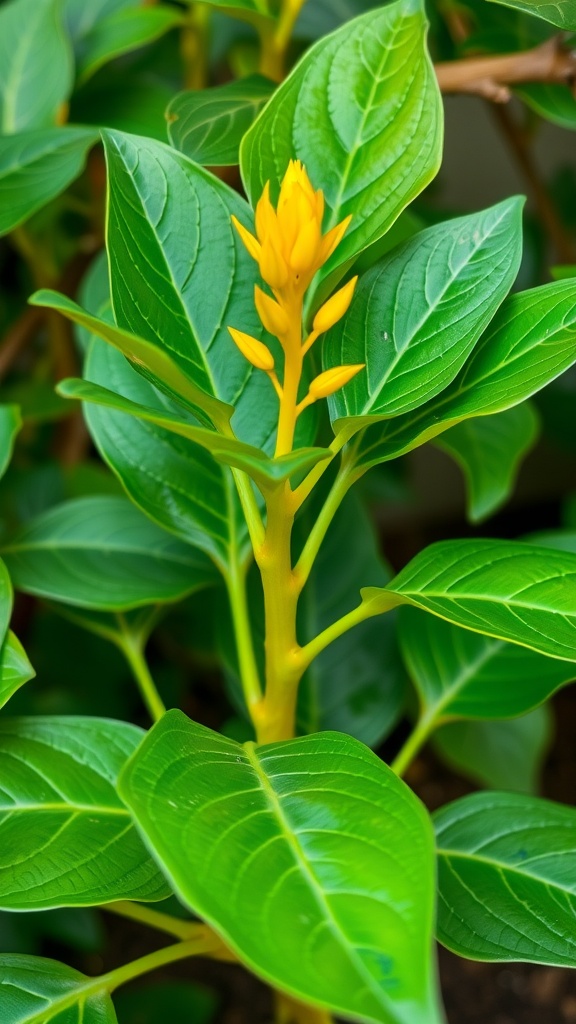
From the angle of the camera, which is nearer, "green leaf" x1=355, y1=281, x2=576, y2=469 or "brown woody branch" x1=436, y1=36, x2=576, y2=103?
"green leaf" x1=355, y1=281, x2=576, y2=469

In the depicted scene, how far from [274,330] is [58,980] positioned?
0.31m

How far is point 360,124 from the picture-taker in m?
0.42

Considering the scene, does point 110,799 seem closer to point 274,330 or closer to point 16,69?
point 274,330

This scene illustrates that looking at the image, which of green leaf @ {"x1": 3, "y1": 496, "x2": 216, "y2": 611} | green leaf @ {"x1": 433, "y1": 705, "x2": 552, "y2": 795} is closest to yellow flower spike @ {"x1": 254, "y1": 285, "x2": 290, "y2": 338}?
green leaf @ {"x1": 3, "y1": 496, "x2": 216, "y2": 611}

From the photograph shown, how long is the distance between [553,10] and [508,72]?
0.39 feet

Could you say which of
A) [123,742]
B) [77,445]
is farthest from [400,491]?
[123,742]

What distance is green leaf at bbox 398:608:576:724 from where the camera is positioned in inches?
21.2

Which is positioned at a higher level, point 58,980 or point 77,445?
point 77,445

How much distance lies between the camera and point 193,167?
16.1 inches

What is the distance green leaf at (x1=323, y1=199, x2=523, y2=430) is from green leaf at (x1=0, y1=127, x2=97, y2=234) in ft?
0.68

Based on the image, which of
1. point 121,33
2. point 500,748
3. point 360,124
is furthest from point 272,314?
point 500,748

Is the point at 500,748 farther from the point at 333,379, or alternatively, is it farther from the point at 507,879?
the point at 333,379

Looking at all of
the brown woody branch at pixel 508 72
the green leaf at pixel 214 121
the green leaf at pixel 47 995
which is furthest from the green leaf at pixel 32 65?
the green leaf at pixel 47 995

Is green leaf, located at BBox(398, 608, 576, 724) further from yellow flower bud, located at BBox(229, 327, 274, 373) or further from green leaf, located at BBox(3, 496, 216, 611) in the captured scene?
yellow flower bud, located at BBox(229, 327, 274, 373)
